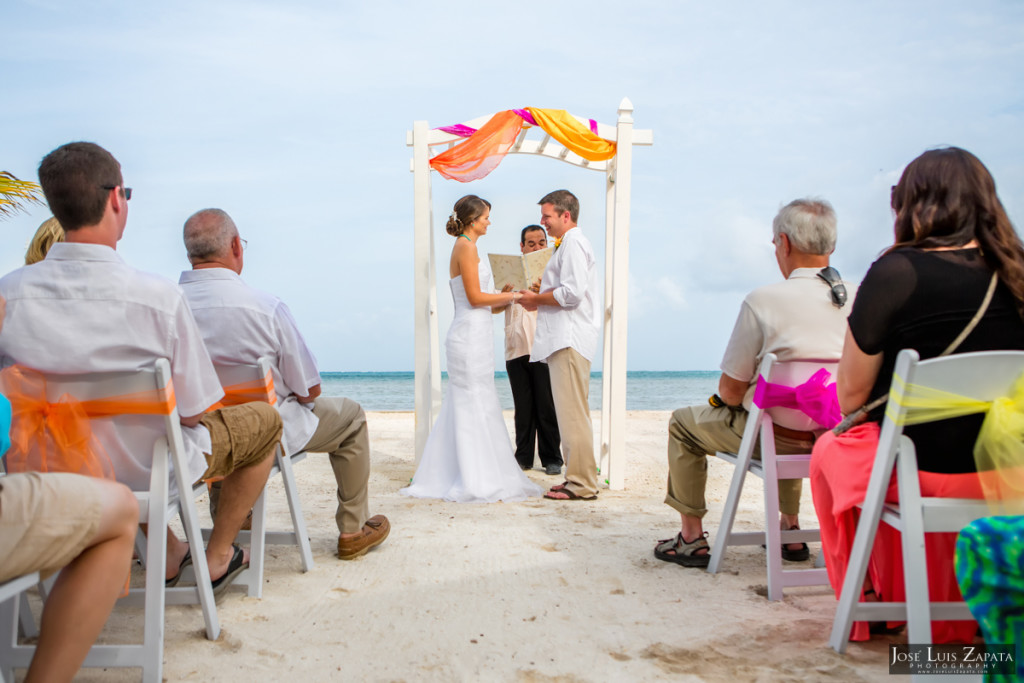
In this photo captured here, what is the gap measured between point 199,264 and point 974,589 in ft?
10.1

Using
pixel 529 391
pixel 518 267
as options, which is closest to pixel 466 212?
pixel 518 267

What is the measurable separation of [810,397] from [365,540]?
221cm

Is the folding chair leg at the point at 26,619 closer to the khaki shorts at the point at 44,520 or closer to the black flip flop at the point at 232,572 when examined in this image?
the black flip flop at the point at 232,572

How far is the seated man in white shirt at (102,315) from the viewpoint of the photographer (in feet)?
7.68

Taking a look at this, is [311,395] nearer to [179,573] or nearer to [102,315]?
[179,573]

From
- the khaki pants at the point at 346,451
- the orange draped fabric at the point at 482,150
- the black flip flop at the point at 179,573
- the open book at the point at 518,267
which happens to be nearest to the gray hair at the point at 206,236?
the khaki pants at the point at 346,451

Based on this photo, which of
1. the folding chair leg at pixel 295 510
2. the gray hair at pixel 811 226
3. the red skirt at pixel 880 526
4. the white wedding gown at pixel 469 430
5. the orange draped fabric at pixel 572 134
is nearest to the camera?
the red skirt at pixel 880 526

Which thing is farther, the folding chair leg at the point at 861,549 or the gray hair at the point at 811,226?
the gray hair at the point at 811,226

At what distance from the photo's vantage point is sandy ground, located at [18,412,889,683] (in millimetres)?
2529

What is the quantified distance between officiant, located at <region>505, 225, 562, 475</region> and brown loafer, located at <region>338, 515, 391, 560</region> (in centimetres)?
280

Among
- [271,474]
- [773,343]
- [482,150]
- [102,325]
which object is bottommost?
[271,474]

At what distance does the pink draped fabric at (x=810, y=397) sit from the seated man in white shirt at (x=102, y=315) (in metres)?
2.13

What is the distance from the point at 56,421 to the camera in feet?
7.65

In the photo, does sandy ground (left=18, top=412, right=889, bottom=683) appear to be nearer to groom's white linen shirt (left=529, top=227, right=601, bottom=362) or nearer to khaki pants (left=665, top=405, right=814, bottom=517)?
khaki pants (left=665, top=405, right=814, bottom=517)
